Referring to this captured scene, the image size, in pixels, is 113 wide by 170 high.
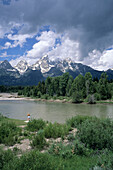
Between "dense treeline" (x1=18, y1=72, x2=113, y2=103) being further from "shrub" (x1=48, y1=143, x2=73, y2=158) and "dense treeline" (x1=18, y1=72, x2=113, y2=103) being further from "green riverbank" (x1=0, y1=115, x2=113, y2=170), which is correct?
"shrub" (x1=48, y1=143, x2=73, y2=158)

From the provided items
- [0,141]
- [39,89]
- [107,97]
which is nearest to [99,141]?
[0,141]

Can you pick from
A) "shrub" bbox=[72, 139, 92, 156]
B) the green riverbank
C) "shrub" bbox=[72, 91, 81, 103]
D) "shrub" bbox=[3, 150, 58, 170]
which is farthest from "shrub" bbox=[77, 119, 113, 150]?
"shrub" bbox=[72, 91, 81, 103]

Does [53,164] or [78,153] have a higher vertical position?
[53,164]

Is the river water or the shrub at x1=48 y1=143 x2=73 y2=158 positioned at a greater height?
the shrub at x1=48 y1=143 x2=73 y2=158

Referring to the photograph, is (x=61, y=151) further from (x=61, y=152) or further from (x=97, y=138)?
(x=97, y=138)

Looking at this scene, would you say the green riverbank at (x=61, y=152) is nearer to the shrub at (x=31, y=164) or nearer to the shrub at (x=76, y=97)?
the shrub at (x=31, y=164)

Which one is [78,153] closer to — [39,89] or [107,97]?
[107,97]

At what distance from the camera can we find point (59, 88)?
104625 millimetres

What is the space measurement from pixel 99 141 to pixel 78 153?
4.51ft

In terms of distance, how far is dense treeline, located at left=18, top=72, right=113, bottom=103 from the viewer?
75812mm

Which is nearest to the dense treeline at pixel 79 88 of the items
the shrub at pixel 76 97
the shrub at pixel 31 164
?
the shrub at pixel 76 97

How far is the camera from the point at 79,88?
8544 centimetres

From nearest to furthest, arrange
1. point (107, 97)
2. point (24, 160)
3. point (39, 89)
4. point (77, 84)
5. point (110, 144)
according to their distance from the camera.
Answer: point (24, 160), point (110, 144), point (107, 97), point (77, 84), point (39, 89)

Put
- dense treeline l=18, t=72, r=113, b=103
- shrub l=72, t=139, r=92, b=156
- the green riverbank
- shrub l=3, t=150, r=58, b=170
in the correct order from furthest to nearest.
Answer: dense treeline l=18, t=72, r=113, b=103
shrub l=72, t=139, r=92, b=156
the green riverbank
shrub l=3, t=150, r=58, b=170
